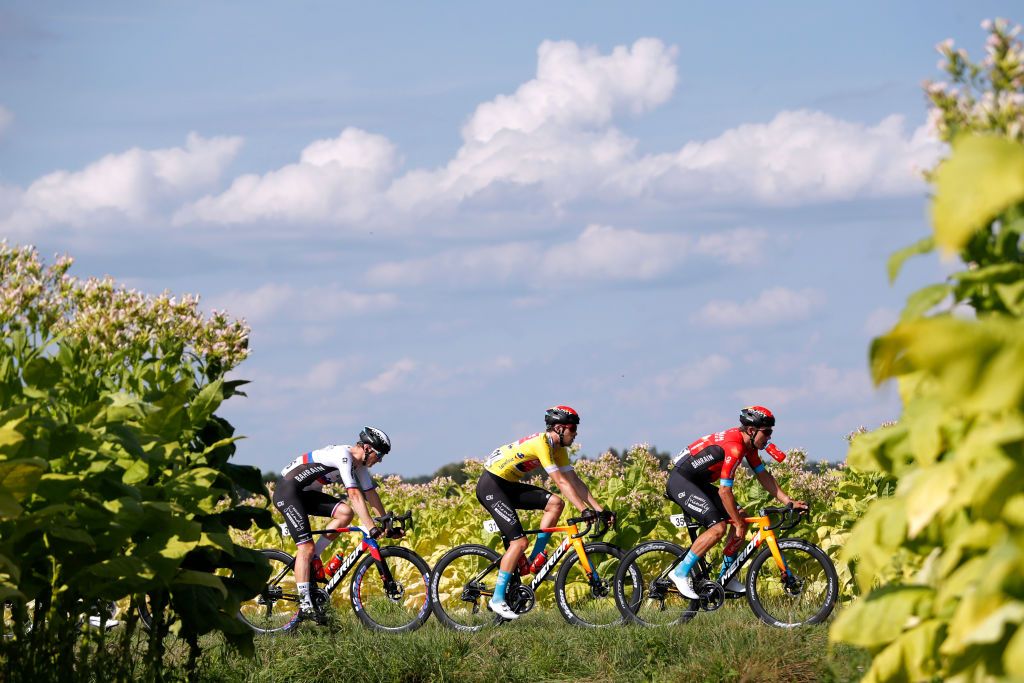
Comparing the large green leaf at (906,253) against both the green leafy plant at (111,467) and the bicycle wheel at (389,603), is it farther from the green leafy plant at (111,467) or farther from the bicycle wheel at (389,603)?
the bicycle wheel at (389,603)

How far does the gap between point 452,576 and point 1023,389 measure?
13142 millimetres

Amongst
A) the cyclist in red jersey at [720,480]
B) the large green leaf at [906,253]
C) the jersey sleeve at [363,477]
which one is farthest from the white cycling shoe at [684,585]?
the large green leaf at [906,253]

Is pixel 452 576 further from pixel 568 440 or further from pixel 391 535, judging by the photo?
pixel 568 440

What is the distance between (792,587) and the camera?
12.5m

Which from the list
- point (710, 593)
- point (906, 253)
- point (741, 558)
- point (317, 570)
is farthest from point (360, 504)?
point (906, 253)

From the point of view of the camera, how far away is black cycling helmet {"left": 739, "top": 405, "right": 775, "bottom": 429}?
12254 millimetres

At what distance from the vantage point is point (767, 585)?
43.9 feet

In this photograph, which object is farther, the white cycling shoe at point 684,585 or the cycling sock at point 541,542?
the cycling sock at point 541,542

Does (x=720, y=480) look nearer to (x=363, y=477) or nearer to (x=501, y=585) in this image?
(x=501, y=585)

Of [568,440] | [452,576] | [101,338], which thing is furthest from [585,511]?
[101,338]

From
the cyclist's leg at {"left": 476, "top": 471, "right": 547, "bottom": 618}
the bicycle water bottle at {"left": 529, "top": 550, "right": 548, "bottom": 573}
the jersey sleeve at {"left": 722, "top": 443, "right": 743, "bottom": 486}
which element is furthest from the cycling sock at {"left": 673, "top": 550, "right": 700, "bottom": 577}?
the cyclist's leg at {"left": 476, "top": 471, "right": 547, "bottom": 618}

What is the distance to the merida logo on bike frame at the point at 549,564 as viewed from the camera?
1313 cm

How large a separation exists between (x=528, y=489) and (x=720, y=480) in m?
1.96

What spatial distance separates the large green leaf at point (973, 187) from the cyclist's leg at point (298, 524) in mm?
11338
